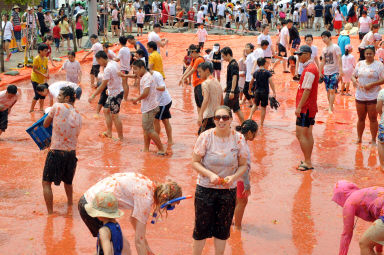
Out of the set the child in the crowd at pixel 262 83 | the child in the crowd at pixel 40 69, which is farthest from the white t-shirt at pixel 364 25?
the child in the crowd at pixel 40 69

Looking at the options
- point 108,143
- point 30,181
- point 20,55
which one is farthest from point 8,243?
point 20,55

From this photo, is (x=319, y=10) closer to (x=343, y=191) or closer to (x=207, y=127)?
(x=207, y=127)

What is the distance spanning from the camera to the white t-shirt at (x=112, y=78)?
10.4m

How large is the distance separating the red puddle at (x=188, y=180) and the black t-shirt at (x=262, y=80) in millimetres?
836

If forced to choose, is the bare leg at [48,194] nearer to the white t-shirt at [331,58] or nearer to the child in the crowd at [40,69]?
the child in the crowd at [40,69]

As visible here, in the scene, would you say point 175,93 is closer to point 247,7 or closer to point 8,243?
point 8,243

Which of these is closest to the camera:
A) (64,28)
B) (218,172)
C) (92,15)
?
(218,172)

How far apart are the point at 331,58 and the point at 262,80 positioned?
1971mm

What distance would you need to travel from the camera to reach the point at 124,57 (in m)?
14.9

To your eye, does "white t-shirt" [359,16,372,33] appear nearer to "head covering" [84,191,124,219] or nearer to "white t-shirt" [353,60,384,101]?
"white t-shirt" [353,60,384,101]

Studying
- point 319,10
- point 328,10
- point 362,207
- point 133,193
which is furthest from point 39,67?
point 319,10

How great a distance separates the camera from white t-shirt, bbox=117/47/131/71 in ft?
48.7

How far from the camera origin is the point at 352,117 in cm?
1292

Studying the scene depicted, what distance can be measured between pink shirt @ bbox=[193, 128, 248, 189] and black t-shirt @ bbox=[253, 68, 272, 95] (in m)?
6.42
